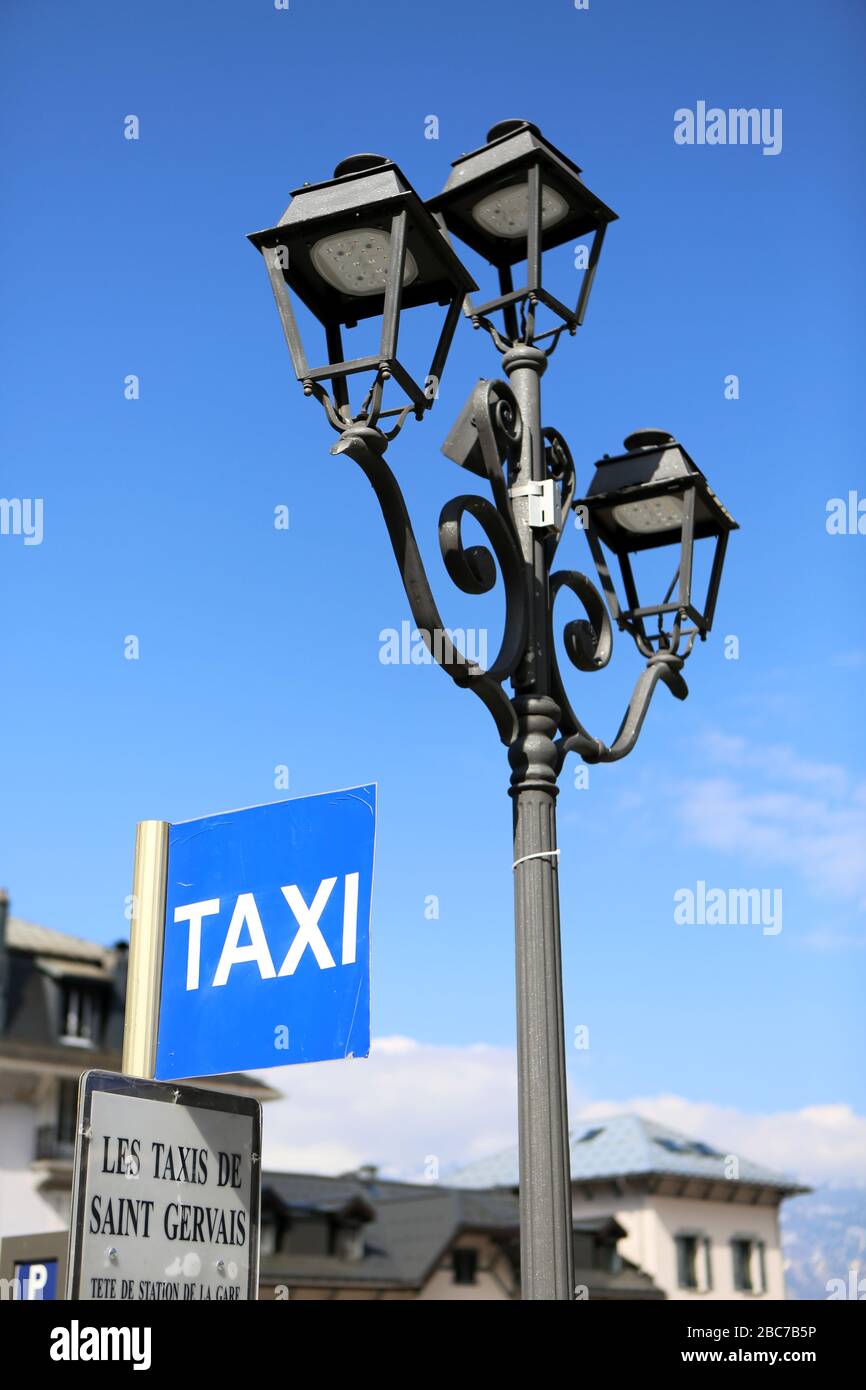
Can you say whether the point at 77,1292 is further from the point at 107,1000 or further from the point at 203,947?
the point at 107,1000

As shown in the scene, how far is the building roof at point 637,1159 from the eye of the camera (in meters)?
40.1

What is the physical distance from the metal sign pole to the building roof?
36.4m

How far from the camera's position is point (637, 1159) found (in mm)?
40094

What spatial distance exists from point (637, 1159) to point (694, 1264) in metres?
3.00

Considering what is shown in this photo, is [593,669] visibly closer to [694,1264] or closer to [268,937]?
[268,937]

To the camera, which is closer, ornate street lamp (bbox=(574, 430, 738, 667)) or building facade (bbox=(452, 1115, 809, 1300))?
ornate street lamp (bbox=(574, 430, 738, 667))

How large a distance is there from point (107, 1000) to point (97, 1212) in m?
33.7

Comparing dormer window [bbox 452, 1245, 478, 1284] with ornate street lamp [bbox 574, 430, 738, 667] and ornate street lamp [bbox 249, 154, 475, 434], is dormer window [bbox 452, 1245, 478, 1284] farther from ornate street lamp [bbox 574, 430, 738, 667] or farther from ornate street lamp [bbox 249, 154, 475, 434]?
ornate street lamp [bbox 249, 154, 475, 434]

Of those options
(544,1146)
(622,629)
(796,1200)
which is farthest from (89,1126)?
(796,1200)

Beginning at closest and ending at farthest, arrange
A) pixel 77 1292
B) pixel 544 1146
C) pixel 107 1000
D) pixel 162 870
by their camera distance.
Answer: pixel 77 1292 < pixel 162 870 < pixel 544 1146 < pixel 107 1000

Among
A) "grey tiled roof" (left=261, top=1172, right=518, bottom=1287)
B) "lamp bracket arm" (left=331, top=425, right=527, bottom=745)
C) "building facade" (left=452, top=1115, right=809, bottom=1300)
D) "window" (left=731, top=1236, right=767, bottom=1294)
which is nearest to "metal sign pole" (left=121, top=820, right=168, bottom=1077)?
"lamp bracket arm" (left=331, top=425, right=527, bottom=745)

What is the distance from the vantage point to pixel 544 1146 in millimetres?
4246

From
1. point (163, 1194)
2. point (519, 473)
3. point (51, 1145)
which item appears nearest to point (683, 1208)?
point (51, 1145)

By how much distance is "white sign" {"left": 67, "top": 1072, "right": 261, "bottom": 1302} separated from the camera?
2992 millimetres
